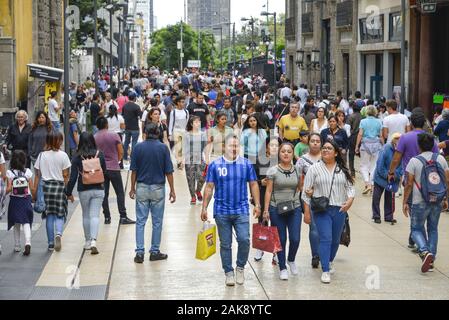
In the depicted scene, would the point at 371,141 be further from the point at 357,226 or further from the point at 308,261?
the point at 308,261

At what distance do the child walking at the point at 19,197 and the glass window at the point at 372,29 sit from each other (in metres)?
26.8

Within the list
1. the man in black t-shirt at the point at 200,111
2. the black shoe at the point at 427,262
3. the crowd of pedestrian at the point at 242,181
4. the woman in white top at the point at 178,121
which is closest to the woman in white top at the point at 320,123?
the crowd of pedestrian at the point at 242,181

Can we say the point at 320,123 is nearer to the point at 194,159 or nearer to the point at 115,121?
the point at 194,159

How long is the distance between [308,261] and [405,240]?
2.16 m

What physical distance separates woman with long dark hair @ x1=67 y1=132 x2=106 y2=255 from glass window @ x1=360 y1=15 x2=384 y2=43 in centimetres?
2653

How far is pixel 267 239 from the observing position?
1084 centimetres

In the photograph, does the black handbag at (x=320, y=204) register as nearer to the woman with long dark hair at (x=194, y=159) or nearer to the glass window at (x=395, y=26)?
the woman with long dark hair at (x=194, y=159)

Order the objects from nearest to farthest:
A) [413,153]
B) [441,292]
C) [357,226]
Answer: [441,292]
[413,153]
[357,226]

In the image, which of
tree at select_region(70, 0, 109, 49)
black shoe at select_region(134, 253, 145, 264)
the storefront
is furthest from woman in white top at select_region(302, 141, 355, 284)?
tree at select_region(70, 0, 109, 49)

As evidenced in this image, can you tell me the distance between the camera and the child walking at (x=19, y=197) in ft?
41.4

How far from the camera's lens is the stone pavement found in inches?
408

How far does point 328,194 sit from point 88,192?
3.42 meters
